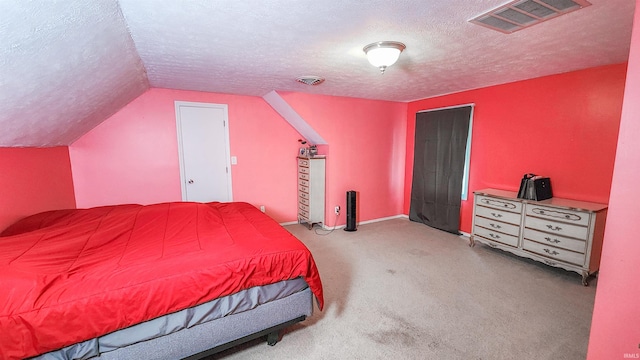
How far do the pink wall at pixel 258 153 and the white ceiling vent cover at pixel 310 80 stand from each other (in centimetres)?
65

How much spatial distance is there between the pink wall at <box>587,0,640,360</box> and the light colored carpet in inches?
38.1

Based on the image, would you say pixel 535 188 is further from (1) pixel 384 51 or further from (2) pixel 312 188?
(2) pixel 312 188

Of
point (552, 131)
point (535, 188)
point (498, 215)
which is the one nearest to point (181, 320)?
point (498, 215)

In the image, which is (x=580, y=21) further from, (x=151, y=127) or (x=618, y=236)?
(x=151, y=127)

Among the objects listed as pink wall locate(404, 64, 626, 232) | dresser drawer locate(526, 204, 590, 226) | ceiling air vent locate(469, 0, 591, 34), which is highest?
ceiling air vent locate(469, 0, 591, 34)

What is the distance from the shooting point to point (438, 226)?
169 inches

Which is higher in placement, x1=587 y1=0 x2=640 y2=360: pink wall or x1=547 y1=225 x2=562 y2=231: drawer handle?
x1=587 y1=0 x2=640 y2=360: pink wall

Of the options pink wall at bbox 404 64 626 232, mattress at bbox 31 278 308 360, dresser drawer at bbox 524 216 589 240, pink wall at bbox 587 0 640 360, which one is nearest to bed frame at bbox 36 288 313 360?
mattress at bbox 31 278 308 360

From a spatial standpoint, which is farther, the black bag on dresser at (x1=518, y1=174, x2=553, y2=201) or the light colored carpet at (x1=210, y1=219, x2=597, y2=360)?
the black bag on dresser at (x1=518, y1=174, x2=553, y2=201)

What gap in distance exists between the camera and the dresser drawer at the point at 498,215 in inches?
120

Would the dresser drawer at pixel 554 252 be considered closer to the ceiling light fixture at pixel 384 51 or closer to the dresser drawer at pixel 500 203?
the dresser drawer at pixel 500 203

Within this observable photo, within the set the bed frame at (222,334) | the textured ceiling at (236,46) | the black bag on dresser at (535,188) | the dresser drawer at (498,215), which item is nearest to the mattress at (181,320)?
the bed frame at (222,334)

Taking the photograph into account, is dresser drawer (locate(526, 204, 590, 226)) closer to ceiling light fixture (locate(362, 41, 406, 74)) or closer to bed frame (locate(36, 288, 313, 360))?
ceiling light fixture (locate(362, 41, 406, 74))

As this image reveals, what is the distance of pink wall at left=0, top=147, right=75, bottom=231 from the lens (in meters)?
2.12
